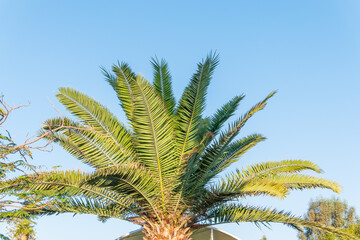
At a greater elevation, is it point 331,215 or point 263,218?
point 331,215

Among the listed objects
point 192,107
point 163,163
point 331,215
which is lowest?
point 163,163

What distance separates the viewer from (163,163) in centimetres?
1062

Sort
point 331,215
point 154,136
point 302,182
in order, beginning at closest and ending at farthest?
point 154,136, point 302,182, point 331,215

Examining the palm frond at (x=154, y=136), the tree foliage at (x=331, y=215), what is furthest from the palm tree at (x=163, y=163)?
the tree foliage at (x=331, y=215)

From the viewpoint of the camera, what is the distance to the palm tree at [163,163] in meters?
10.3

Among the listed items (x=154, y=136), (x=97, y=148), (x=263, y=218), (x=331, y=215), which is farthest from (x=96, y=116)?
(x=331, y=215)

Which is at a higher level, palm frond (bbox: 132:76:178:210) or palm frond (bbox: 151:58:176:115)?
palm frond (bbox: 151:58:176:115)

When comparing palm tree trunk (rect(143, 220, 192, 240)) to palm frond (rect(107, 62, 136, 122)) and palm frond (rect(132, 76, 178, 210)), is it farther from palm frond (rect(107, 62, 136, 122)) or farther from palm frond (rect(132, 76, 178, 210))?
palm frond (rect(107, 62, 136, 122))

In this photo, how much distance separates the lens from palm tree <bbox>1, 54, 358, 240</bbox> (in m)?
10.3

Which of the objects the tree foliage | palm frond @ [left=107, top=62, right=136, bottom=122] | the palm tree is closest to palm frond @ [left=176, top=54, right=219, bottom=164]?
Result: the palm tree

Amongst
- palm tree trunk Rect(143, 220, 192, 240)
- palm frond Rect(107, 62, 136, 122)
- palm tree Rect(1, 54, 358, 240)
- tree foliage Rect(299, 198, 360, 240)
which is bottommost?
palm tree trunk Rect(143, 220, 192, 240)

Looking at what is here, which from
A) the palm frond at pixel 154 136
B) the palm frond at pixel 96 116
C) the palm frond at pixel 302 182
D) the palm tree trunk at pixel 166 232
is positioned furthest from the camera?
the palm frond at pixel 302 182

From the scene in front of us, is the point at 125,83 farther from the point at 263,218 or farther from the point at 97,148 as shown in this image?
the point at 263,218

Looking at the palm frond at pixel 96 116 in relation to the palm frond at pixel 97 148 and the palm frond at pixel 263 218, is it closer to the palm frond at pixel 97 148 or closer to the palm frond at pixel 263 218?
the palm frond at pixel 97 148
